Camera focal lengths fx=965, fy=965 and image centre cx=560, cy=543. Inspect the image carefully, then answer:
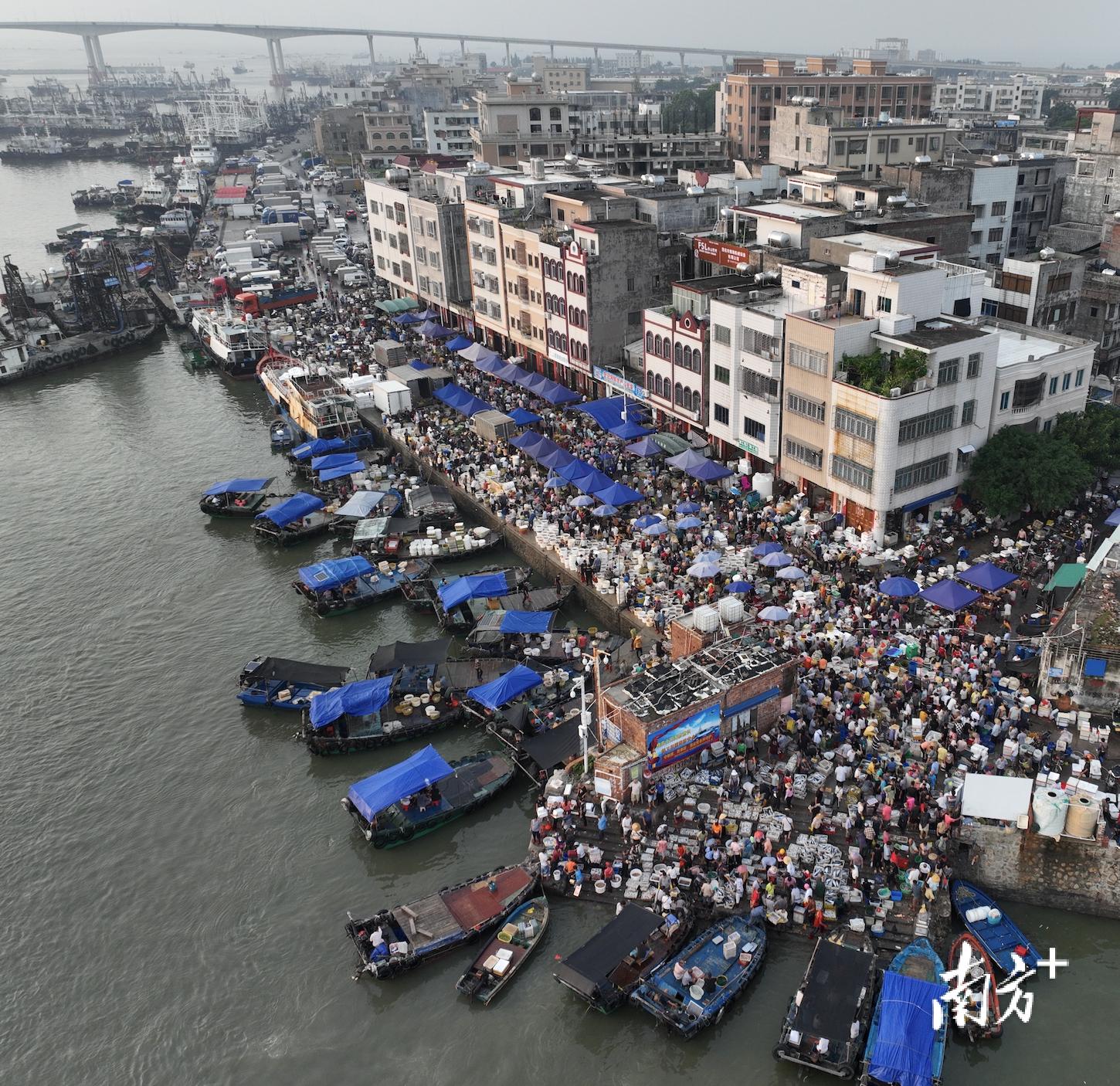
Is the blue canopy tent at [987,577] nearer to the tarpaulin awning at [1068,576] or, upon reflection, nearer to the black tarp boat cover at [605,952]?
the tarpaulin awning at [1068,576]

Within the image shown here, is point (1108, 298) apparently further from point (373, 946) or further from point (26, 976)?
point (26, 976)

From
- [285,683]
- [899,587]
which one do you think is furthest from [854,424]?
[285,683]

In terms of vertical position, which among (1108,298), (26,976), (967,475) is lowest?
(26,976)

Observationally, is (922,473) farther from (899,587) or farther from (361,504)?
(361,504)

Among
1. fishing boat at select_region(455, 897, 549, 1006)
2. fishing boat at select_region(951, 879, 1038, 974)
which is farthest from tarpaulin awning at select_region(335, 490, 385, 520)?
fishing boat at select_region(951, 879, 1038, 974)

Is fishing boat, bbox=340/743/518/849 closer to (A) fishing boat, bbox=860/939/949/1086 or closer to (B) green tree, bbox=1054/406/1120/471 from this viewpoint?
(A) fishing boat, bbox=860/939/949/1086

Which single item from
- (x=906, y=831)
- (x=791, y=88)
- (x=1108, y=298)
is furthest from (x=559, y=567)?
(x=791, y=88)
